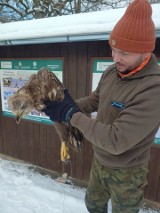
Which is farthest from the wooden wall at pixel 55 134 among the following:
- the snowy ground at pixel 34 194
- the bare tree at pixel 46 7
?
the bare tree at pixel 46 7

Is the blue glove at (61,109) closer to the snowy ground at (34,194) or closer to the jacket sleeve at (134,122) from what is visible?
the jacket sleeve at (134,122)

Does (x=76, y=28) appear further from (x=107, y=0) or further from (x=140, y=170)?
(x=107, y=0)

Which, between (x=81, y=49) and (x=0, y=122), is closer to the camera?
(x=81, y=49)

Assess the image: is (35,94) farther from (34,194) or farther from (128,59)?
(34,194)

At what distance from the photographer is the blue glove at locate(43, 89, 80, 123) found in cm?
137

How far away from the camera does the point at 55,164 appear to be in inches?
153

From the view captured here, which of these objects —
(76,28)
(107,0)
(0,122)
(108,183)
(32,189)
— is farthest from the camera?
(107,0)

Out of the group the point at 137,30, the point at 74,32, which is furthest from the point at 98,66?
the point at 137,30

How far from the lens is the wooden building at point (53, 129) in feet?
9.83

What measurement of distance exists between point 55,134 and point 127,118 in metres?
2.64

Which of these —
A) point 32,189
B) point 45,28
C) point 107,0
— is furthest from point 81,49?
point 107,0

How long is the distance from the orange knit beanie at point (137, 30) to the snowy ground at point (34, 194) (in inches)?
95.1

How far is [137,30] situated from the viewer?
121cm

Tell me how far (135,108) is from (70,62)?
88.9 inches
